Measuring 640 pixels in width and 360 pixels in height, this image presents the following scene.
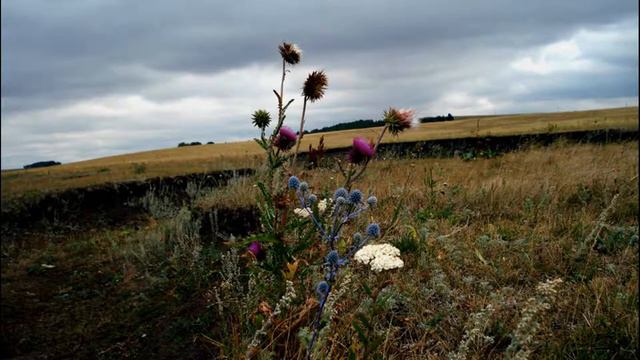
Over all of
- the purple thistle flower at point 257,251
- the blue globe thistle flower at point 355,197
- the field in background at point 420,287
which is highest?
the blue globe thistle flower at point 355,197

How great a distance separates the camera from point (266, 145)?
294 centimetres

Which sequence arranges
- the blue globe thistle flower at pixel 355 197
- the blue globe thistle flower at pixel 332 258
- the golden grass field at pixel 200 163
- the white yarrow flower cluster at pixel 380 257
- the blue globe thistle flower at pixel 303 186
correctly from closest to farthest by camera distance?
the blue globe thistle flower at pixel 332 258, the blue globe thistle flower at pixel 355 197, the blue globe thistle flower at pixel 303 186, the white yarrow flower cluster at pixel 380 257, the golden grass field at pixel 200 163

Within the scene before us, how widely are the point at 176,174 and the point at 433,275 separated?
10.1 metres

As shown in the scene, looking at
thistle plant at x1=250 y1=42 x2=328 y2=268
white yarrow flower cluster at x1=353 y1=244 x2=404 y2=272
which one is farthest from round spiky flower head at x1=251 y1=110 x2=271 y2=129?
white yarrow flower cluster at x1=353 y1=244 x2=404 y2=272

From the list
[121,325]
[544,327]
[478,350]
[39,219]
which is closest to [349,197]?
[478,350]

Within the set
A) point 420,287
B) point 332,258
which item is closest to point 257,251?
point 332,258

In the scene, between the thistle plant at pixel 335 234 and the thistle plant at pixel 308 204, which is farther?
the thistle plant at pixel 308 204

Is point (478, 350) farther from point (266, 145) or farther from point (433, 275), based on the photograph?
point (266, 145)

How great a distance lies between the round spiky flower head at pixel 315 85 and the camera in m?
3.16

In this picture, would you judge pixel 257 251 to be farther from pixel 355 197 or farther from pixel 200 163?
pixel 200 163

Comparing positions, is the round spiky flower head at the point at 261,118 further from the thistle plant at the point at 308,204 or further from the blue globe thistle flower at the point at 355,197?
the blue globe thistle flower at the point at 355,197

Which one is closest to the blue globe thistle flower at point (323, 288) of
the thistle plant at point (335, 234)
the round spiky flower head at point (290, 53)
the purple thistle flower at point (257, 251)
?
→ the thistle plant at point (335, 234)

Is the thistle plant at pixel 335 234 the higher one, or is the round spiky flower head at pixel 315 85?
the round spiky flower head at pixel 315 85

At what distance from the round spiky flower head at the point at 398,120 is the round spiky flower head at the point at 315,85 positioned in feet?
1.88
